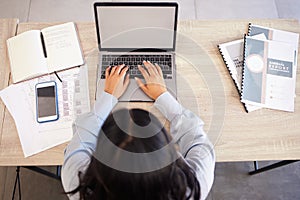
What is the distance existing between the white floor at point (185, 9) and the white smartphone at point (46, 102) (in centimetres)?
93

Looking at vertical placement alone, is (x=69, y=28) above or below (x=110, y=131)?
above

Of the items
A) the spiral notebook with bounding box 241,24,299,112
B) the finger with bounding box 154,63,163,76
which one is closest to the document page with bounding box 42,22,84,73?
the finger with bounding box 154,63,163,76

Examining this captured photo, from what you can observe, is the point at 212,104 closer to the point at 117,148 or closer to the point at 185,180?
the point at 185,180

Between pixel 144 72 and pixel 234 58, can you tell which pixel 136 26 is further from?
pixel 234 58

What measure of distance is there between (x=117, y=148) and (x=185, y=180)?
19cm

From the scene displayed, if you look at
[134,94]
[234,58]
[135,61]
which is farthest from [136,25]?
[234,58]

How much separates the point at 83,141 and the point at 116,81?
249 millimetres

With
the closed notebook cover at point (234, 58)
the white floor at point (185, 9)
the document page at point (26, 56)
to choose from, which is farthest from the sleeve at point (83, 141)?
the white floor at point (185, 9)

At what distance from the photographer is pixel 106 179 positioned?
79cm

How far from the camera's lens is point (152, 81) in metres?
1.24

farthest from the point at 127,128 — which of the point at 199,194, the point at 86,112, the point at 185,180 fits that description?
the point at 86,112

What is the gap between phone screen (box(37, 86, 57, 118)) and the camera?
1.20 meters

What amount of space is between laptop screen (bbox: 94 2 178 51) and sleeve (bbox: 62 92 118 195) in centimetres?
20

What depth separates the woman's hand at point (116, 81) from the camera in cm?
121
